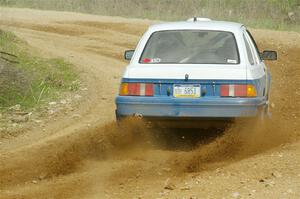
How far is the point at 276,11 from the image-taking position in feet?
109

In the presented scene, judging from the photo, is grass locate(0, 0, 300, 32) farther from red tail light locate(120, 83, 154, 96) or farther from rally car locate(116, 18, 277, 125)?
red tail light locate(120, 83, 154, 96)

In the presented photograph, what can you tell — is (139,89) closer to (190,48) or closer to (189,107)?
(189,107)

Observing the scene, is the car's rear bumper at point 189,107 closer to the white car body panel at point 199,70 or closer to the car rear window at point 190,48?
the white car body panel at point 199,70

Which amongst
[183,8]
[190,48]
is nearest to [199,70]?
[190,48]

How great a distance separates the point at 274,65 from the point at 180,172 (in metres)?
10.7

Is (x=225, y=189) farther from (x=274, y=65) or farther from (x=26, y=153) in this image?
(x=274, y=65)

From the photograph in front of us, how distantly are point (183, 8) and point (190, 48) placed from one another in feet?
82.7

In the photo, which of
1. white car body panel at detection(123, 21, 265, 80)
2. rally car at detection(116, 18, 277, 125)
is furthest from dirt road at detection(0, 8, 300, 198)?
white car body panel at detection(123, 21, 265, 80)

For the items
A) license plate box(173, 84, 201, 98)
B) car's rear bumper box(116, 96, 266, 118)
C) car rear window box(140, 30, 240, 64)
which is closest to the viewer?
car's rear bumper box(116, 96, 266, 118)

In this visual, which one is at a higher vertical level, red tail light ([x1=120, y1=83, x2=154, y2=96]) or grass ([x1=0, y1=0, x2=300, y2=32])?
red tail light ([x1=120, y1=83, x2=154, y2=96])

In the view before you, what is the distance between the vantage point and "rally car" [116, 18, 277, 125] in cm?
871

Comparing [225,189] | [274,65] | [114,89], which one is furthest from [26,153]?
[274,65]

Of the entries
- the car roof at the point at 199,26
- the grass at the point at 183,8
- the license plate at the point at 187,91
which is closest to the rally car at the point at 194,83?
the license plate at the point at 187,91

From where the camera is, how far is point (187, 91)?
8.80m
